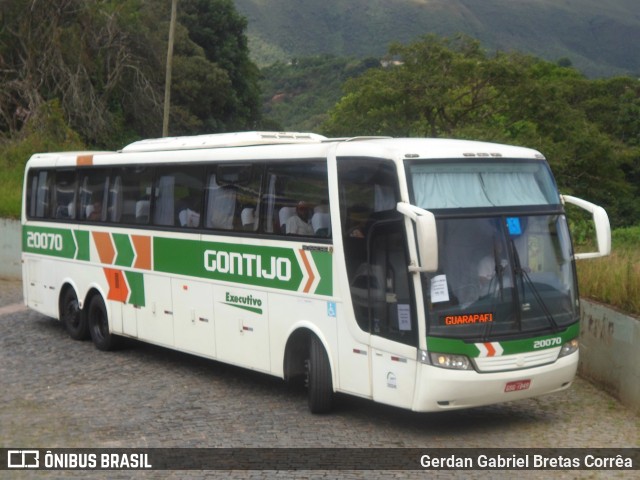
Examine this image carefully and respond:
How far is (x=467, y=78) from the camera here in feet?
145

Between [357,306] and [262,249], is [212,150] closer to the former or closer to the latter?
[262,249]

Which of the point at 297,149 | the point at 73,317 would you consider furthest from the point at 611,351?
the point at 73,317

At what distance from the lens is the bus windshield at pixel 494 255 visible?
1038 cm

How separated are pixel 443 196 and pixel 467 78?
113ft

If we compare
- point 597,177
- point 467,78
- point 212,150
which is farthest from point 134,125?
point 212,150

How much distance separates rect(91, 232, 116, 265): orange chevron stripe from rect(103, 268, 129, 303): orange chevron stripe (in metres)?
0.17

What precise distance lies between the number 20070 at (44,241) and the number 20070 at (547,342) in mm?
9725

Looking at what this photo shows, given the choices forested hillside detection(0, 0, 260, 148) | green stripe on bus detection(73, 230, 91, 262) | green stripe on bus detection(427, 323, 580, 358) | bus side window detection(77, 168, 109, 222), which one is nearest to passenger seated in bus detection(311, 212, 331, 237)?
green stripe on bus detection(427, 323, 580, 358)

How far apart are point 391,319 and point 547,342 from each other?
1627 millimetres

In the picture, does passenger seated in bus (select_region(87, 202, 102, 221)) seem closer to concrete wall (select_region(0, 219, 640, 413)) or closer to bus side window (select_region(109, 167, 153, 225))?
bus side window (select_region(109, 167, 153, 225))

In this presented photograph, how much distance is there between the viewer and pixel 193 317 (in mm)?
14195

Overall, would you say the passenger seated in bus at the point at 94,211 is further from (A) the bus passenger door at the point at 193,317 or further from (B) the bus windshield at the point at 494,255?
(B) the bus windshield at the point at 494,255

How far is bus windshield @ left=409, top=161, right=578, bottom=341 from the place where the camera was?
34.1 feet

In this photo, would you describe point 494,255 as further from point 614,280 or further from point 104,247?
point 104,247
